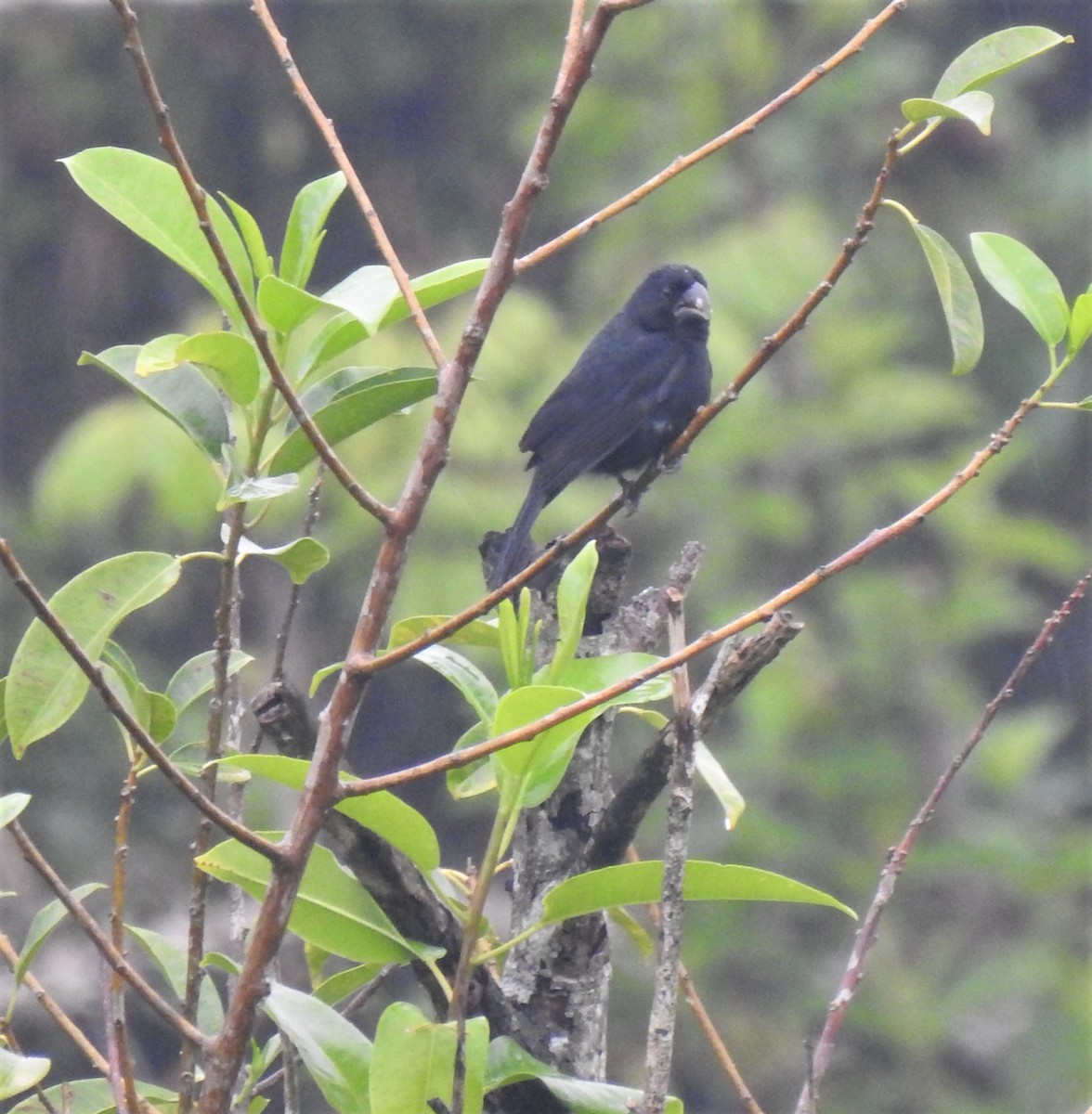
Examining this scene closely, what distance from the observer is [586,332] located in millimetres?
7359

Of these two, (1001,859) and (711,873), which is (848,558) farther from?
(1001,859)

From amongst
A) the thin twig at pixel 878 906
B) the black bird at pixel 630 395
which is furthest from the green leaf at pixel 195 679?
the black bird at pixel 630 395

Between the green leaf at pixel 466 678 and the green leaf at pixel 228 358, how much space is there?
0.86 feet

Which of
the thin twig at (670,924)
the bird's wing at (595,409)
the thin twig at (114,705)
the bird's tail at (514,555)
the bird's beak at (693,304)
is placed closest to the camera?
the thin twig at (114,705)

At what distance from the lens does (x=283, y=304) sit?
1.19 m

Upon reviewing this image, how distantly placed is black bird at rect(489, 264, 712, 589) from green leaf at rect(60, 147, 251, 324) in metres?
1.55

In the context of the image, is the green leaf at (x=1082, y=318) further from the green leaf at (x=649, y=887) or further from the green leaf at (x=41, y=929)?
the green leaf at (x=41, y=929)

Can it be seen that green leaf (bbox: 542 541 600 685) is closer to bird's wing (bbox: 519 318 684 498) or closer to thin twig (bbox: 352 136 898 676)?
thin twig (bbox: 352 136 898 676)

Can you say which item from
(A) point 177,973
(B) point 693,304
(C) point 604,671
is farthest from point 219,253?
(B) point 693,304

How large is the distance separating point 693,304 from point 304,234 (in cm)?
199

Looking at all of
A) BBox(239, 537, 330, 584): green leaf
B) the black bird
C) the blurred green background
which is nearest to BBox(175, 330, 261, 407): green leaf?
BBox(239, 537, 330, 584): green leaf

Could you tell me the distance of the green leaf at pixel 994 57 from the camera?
3.98ft

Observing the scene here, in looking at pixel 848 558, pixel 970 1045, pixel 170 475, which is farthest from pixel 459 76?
pixel 848 558

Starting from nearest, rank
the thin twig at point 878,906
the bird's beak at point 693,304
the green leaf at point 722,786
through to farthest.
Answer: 1. the thin twig at point 878,906
2. the green leaf at point 722,786
3. the bird's beak at point 693,304
